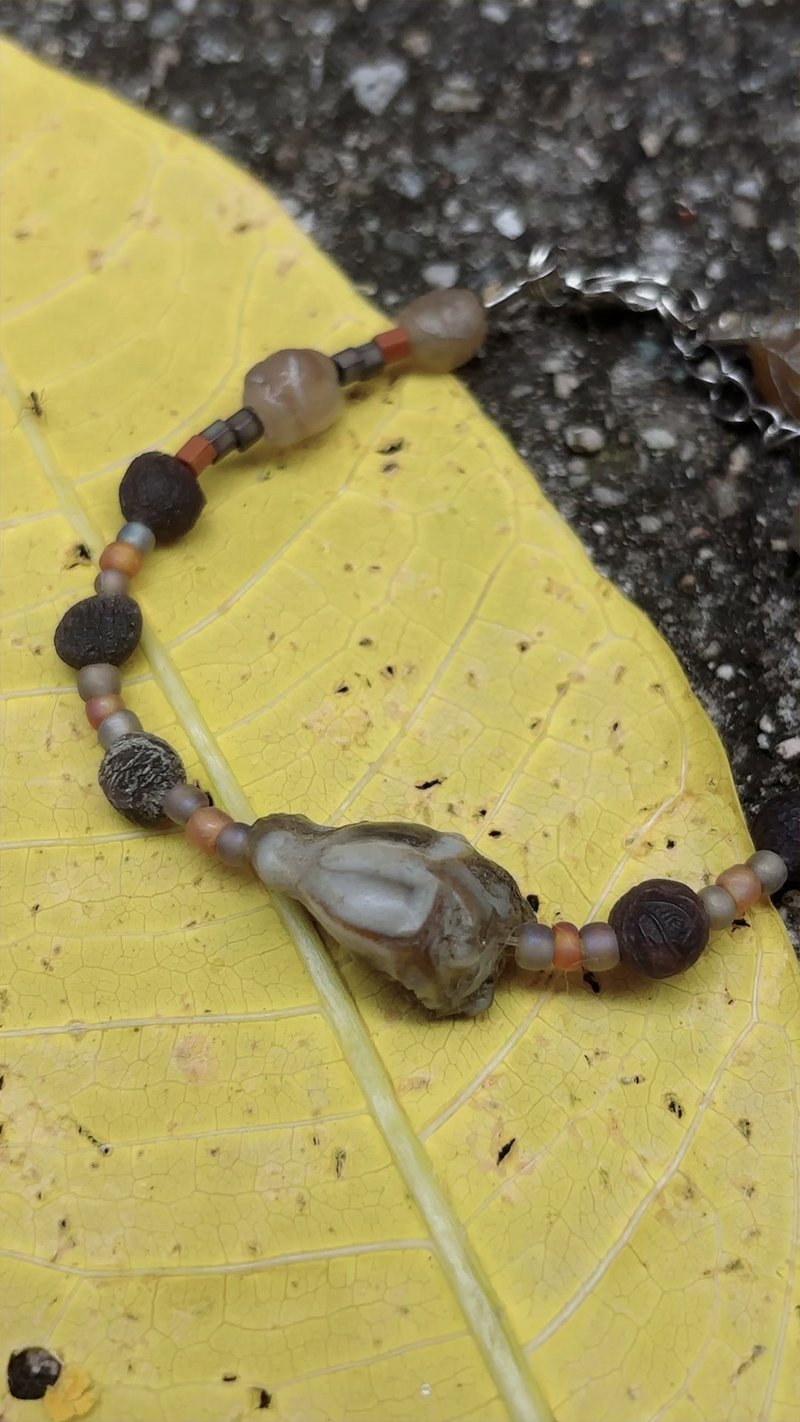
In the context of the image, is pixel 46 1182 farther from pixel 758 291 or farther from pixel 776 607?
pixel 758 291

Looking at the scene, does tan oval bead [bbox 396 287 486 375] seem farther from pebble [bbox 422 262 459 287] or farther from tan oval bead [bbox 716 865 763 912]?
tan oval bead [bbox 716 865 763 912]

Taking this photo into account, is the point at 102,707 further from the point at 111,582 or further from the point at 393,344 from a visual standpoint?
the point at 393,344

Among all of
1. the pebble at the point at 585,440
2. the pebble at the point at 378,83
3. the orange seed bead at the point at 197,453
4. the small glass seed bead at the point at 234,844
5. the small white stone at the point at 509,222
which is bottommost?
the pebble at the point at 585,440

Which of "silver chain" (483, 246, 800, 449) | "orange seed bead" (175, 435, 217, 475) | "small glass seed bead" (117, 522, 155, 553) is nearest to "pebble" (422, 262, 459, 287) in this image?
"silver chain" (483, 246, 800, 449)

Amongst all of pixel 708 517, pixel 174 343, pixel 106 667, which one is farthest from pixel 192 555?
pixel 708 517

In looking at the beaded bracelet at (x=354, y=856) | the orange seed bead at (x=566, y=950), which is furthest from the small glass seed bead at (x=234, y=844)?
the orange seed bead at (x=566, y=950)

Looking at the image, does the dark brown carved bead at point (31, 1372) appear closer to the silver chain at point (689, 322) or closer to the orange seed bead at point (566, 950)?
the orange seed bead at point (566, 950)
